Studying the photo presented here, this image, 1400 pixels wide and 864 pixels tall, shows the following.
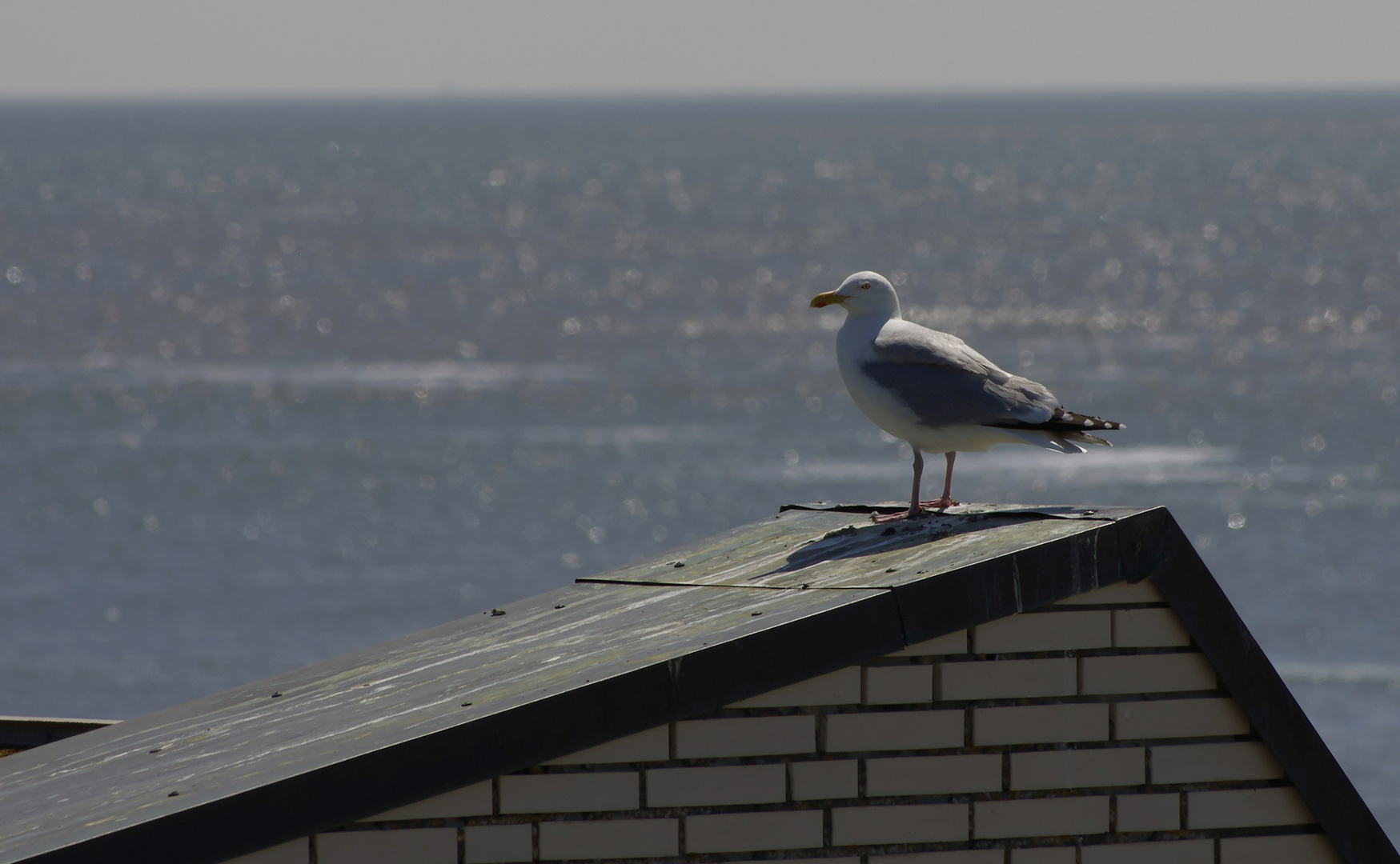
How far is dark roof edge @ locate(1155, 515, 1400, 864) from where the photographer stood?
6.06 m

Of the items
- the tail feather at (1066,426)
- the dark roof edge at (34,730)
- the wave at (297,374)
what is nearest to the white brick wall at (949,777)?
the tail feather at (1066,426)

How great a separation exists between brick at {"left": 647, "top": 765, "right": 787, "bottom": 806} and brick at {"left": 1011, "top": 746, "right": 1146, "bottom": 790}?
75 cm

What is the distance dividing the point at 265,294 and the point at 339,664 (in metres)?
71.1

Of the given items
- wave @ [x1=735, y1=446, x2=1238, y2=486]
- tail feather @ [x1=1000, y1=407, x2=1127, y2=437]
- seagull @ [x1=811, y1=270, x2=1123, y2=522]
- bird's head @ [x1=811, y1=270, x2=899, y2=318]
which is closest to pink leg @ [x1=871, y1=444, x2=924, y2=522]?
seagull @ [x1=811, y1=270, x2=1123, y2=522]

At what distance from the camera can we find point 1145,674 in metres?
6.05

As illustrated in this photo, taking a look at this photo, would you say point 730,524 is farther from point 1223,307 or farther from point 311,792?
point 1223,307

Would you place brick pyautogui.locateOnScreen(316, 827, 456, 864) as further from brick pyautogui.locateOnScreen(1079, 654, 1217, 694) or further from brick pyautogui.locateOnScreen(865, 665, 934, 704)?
brick pyautogui.locateOnScreen(1079, 654, 1217, 694)

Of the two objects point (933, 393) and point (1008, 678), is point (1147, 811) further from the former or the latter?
point (933, 393)

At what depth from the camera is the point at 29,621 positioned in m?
29.3

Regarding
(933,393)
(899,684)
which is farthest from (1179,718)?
(933,393)

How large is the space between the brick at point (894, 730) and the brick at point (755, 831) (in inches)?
8.8

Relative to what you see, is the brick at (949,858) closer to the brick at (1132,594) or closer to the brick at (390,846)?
the brick at (1132,594)

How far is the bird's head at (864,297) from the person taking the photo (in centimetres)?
775

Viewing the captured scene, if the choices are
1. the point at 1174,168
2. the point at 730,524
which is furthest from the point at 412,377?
the point at 1174,168
